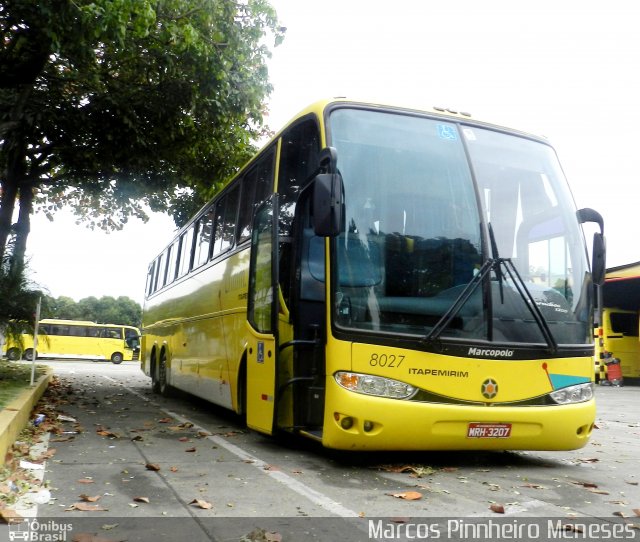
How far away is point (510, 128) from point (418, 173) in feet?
4.89

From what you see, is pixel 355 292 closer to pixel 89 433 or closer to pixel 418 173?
pixel 418 173

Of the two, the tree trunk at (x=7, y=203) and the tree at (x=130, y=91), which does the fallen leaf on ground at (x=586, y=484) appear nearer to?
the tree at (x=130, y=91)

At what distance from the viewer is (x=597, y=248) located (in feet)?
24.2

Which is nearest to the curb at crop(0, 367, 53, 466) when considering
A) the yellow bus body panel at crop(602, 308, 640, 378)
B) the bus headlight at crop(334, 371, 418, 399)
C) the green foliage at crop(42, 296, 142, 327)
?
the bus headlight at crop(334, 371, 418, 399)

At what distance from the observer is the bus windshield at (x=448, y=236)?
6426mm

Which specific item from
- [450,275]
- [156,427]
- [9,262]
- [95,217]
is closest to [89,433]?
[156,427]

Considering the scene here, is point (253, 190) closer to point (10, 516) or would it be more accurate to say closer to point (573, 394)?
point (573, 394)

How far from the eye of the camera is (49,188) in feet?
69.3

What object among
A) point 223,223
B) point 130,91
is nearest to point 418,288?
point 223,223

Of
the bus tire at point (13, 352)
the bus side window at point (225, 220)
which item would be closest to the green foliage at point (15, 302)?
the bus tire at point (13, 352)

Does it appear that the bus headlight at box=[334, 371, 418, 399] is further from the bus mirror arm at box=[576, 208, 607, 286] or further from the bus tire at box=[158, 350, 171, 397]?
the bus tire at box=[158, 350, 171, 397]

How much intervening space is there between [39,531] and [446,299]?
3866 mm

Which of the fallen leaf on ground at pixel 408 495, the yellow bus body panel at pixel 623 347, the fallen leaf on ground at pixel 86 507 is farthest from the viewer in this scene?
the yellow bus body panel at pixel 623 347

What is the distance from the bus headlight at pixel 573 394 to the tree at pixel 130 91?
23.3 ft
